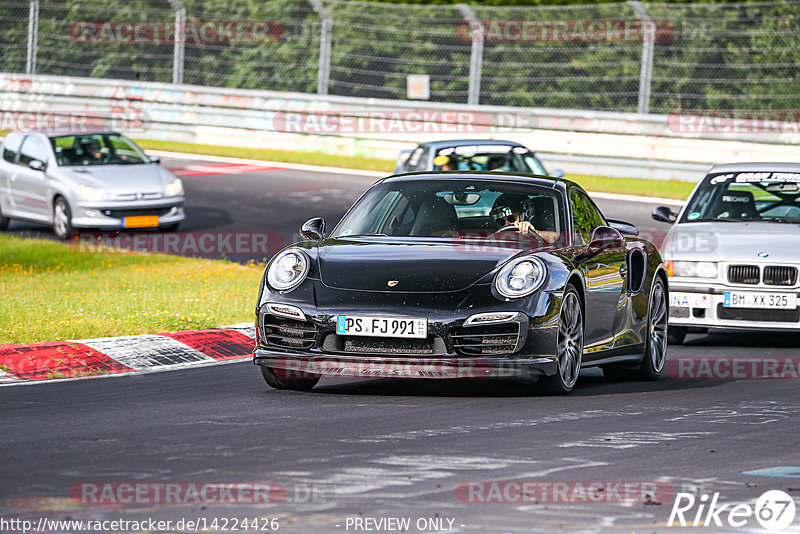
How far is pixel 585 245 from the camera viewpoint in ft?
32.2

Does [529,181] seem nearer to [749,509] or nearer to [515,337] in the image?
[515,337]

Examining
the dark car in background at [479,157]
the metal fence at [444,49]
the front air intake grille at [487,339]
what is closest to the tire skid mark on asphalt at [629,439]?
the front air intake grille at [487,339]

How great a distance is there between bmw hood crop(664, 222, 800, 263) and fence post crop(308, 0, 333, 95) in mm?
17246

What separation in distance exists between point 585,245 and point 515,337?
137 centimetres

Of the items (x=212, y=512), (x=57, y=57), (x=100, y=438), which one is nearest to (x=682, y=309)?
(x=100, y=438)

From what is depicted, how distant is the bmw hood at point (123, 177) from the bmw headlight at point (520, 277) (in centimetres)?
1242

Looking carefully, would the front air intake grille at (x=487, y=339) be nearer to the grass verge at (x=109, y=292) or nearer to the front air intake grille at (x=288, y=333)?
the front air intake grille at (x=288, y=333)

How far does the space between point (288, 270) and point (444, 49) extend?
19393 millimetres

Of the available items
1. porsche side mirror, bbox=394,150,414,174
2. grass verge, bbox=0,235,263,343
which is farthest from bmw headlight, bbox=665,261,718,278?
porsche side mirror, bbox=394,150,414,174

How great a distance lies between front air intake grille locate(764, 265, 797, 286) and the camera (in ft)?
39.4

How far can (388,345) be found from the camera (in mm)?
8641

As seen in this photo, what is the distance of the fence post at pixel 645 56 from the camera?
25906 millimetres

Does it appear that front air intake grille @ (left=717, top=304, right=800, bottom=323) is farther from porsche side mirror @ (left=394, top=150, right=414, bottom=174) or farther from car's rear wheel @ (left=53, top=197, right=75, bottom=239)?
car's rear wheel @ (left=53, top=197, right=75, bottom=239)

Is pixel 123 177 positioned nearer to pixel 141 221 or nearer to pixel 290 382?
pixel 141 221
